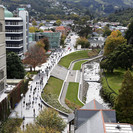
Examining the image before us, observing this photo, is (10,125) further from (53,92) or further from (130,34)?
(130,34)

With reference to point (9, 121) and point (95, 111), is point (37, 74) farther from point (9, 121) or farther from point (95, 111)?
point (95, 111)

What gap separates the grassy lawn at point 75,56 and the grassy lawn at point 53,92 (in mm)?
18468

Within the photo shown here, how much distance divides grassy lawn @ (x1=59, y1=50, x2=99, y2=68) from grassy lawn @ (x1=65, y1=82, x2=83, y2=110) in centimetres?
1891

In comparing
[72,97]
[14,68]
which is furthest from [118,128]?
[14,68]

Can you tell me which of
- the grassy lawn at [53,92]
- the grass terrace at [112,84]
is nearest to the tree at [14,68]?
the grassy lawn at [53,92]

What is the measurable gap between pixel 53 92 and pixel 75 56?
39966mm

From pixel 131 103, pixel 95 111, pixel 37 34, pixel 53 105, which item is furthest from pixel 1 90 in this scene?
pixel 37 34

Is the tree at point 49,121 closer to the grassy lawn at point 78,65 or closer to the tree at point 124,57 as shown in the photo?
the tree at point 124,57

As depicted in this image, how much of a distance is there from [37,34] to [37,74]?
126 feet

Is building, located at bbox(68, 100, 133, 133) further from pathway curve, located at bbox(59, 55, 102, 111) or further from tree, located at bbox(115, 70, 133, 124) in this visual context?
pathway curve, located at bbox(59, 55, 102, 111)

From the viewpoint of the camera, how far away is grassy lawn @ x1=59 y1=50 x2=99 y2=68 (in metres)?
73.1

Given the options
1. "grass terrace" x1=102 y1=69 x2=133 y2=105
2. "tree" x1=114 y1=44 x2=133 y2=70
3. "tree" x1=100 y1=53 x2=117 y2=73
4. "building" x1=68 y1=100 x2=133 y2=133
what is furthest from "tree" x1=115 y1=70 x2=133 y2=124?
"tree" x1=114 y1=44 x2=133 y2=70

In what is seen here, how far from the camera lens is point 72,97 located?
44531 mm

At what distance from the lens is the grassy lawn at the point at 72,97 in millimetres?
39531
